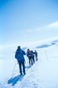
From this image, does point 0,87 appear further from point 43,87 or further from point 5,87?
point 43,87

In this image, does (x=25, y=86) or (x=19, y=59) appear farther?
(x=19, y=59)

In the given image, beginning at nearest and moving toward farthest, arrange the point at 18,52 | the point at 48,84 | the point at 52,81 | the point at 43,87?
the point at 43,87, the point at 48,84, the point at 52,81, the point at 18,52

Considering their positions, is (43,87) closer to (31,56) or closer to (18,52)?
(18,52)

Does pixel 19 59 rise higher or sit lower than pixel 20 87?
higher

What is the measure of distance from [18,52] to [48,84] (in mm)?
3459

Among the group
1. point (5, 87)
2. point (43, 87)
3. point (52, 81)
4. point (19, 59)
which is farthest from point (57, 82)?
point (19, 59)

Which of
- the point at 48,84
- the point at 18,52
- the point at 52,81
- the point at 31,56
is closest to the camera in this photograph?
the point at 48,84

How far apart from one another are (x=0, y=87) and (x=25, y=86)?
1.29 meters

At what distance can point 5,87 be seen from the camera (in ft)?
28.6

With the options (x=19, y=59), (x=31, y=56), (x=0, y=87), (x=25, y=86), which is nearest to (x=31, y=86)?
(x=25, y=86)

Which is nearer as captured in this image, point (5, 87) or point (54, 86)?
point (54, 86)

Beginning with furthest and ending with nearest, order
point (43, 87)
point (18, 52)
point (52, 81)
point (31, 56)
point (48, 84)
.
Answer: point (31, 56), point (18, 52), point (52, 81), point (48, 84), point (43, 87)

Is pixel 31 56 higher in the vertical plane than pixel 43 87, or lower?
higher

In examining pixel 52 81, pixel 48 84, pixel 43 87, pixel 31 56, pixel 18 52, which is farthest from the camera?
pixel 31 56
